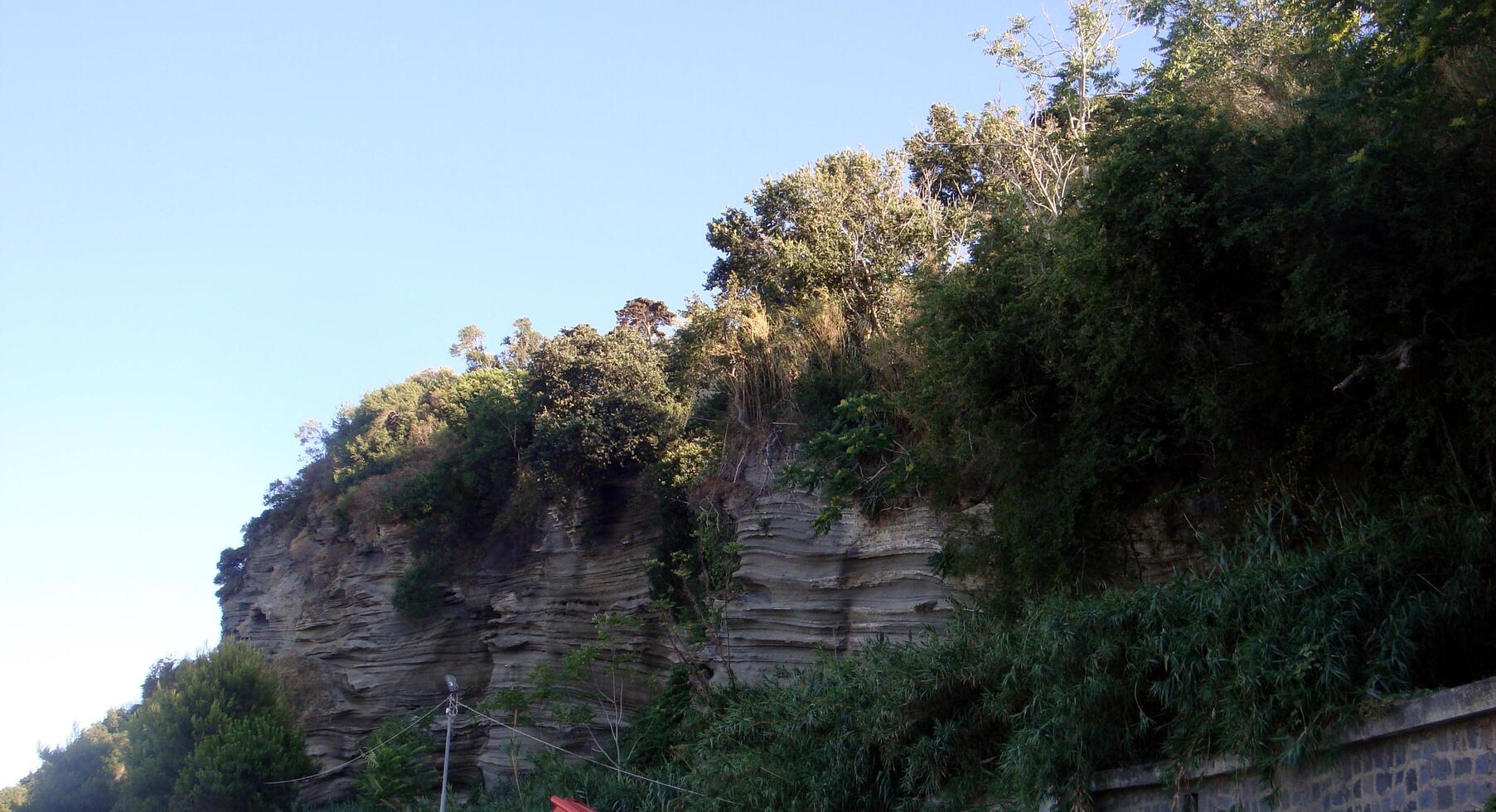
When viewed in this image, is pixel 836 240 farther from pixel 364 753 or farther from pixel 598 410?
pixel 364 753

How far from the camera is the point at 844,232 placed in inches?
858

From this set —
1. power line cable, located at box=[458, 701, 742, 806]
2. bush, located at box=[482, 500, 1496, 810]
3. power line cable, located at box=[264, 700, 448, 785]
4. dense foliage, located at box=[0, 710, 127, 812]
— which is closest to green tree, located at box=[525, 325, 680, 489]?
power line cable, located at box=[458, 701, 742, 806]

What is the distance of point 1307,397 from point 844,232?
11.6 m

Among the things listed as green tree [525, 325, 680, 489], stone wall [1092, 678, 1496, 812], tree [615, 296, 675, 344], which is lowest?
stone wall [1092, 678, 1496, 812]

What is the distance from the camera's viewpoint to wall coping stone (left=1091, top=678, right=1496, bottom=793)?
291 inches

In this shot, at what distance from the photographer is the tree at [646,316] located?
102 feet

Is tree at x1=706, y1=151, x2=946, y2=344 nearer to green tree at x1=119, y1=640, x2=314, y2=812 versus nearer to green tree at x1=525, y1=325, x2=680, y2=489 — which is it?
green tree at x1=525, y1=325, x2=680, y2=489

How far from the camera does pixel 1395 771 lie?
8.08m

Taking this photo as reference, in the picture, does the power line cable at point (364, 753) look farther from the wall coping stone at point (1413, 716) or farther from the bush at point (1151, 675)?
the wall coping stone at point (1413, 716)

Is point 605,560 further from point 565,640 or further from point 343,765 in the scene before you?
point 343,765

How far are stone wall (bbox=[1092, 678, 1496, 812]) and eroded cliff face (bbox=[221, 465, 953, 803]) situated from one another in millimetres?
6808

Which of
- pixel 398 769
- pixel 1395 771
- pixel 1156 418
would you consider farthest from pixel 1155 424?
pixel 398 769

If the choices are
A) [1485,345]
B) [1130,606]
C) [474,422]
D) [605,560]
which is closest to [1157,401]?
[1130,606]

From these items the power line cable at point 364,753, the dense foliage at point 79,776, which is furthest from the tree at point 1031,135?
the dense foliage at point 79,776
